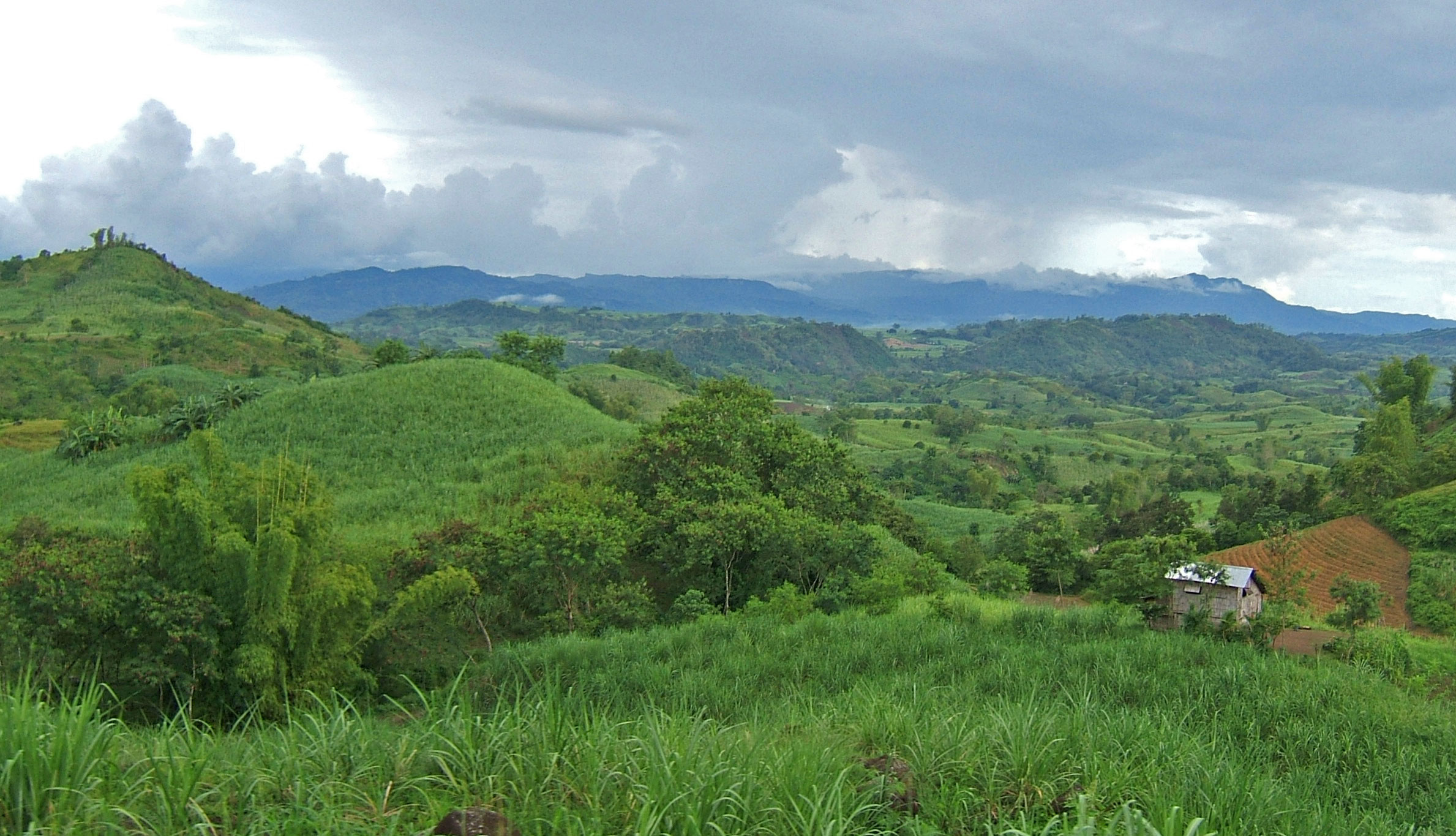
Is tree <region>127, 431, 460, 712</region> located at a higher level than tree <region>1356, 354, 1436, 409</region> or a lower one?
lower

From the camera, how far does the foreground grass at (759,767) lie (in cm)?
394

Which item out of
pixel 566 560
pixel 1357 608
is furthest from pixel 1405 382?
pixel 566 560

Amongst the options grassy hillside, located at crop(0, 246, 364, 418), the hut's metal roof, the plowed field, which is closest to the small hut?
the hut's metal roof

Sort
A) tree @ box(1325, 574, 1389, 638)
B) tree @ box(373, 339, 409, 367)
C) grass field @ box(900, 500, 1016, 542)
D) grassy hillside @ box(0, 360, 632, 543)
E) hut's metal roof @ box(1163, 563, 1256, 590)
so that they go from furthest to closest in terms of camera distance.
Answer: grass field @ box(900, 500, 1016, 542), tree @ box(373, 339, 409, 367), grassy hillside @ box(0, 360, 632, 543), tree @ box(1325, 574, 1389, 638), hut's metal roof @ box(1163, 563, 1256, 590)

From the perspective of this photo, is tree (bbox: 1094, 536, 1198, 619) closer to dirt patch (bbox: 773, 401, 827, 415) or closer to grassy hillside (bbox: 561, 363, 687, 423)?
grassy hillside (bbox: 561, 363, 687, 423)

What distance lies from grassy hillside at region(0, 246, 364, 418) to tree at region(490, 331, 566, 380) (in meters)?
32.7

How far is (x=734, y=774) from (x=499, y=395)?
36.4m

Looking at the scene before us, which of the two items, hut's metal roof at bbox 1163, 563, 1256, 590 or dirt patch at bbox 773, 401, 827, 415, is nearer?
hut's metal roof at bbox 1163, 563, 1256, 590

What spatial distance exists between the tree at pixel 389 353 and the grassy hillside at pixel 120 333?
28.0 m

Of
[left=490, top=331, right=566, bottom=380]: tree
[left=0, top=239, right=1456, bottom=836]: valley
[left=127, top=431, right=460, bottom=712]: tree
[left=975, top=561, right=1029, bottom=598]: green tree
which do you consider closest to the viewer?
[left=0, top=239, right=1456, bottom=836]: valley

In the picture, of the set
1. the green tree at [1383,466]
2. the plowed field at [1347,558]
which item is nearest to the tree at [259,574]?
the plowed field at [1347,558]

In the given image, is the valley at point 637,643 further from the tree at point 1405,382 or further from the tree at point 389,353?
the tree at point 1405,382

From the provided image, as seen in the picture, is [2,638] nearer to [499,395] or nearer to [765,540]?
[765,540]

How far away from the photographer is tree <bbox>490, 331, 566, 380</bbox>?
53.9 m
